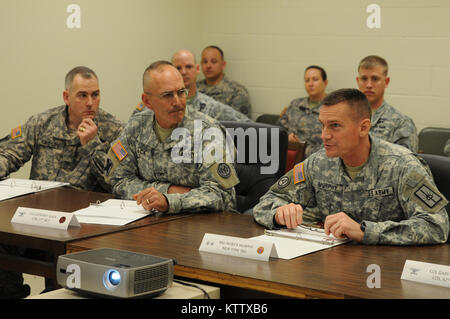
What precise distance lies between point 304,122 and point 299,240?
157 inches

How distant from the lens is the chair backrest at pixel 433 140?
5.48 meters

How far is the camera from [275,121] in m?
6.64

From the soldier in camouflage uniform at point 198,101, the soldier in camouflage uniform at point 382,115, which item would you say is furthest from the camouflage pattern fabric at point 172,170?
the soldier in camouflage uniform at point 382,115

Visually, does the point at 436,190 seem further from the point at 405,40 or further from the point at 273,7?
the point at 273,7

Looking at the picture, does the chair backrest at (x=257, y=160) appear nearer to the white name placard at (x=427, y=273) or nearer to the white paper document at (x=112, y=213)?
the white paper document at (x=112, y=213)

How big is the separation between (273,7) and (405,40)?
142cm

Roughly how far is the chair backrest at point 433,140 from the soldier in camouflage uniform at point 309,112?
962mm

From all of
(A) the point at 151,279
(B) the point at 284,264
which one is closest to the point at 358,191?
(B) the point at 284,264

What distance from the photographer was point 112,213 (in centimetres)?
272

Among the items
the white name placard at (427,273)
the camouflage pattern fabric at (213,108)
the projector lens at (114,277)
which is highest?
the camouflage pattern fabric at (213,108)

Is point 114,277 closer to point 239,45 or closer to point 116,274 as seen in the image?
point 116,274

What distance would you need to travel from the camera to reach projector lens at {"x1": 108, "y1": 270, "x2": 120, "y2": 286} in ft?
5.67
